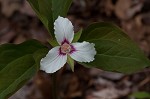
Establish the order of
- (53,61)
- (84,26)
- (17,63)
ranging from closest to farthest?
(53,61) < (17,63) < (84,26)

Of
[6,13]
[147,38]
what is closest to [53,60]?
[147,38]

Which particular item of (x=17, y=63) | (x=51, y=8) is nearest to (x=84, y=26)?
(x=51, y=8)

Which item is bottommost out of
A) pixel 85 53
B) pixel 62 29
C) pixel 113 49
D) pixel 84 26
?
pixel 84 26

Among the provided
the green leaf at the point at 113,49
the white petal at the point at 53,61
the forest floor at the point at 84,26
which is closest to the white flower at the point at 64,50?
the white petal at the point at 53,61

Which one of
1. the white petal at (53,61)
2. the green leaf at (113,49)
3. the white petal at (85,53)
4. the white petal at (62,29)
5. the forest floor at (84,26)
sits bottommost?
the forest floor at (84,26)

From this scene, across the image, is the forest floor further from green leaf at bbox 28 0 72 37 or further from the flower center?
the flower center

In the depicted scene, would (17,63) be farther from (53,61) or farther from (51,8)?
(51,8)

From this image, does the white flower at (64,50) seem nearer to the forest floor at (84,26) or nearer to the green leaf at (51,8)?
the green leaf at (51,8)

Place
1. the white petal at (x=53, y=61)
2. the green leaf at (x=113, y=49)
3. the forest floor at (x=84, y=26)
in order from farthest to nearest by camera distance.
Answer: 1. the forest floor at (x=84, y=26)
2. the green leaf at (x=113, y=49)
3. the white petal at (x=53, y=61)
